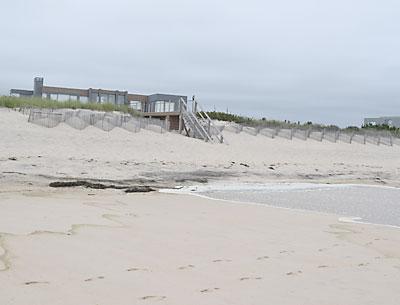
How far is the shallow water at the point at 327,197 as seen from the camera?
11.1 meters

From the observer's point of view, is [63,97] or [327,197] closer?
[327,197]

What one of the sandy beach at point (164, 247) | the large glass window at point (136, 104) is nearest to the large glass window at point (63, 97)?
the large glass window at point (136, 104)

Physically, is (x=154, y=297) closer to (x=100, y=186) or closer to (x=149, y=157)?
→ (x=100, y=186)

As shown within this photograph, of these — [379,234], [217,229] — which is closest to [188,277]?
[217,229]

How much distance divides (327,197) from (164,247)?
839 cm

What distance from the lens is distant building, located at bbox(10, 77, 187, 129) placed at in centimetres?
3059

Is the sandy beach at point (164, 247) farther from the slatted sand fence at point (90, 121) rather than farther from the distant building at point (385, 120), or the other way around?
the distant building at point (385, 120)

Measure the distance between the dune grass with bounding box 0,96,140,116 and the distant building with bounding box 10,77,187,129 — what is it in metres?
2.38

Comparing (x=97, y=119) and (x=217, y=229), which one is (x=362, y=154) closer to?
(x=97, y=119)

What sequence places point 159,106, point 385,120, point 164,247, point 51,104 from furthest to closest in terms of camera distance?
1. point 385,120
2. point 159,106
3. point 51,104
4. point 164,247

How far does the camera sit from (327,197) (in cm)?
1365

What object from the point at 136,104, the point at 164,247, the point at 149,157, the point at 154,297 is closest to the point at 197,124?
the point at 149,157

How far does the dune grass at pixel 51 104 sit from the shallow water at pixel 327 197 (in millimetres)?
→ 12902

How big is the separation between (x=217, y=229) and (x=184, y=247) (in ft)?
5.12
